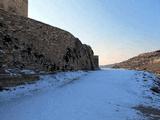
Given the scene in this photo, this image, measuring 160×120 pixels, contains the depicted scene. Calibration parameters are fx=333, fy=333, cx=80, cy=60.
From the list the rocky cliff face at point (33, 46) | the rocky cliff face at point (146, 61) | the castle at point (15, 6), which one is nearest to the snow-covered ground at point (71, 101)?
the rocky cliff face at point (33, 46)

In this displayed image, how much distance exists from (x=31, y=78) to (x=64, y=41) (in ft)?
25.9

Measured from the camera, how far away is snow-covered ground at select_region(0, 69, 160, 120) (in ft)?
35.9

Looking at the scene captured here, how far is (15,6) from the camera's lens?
27.7 metres

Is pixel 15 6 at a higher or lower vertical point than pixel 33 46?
higher

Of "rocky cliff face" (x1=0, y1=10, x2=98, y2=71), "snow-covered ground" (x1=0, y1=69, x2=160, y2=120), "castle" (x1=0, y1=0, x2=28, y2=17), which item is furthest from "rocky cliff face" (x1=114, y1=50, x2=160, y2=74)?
"snow-covered ground" (x1=0, y1=69, x2=160, y2=120)

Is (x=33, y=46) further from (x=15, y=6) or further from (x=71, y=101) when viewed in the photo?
(x=15, y=6)

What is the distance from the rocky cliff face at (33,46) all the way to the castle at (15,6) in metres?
5.63

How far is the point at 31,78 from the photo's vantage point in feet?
52.6

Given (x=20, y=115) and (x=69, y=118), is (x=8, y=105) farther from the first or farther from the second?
(x=69, y=118)

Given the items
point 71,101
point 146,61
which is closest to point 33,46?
point 71,101

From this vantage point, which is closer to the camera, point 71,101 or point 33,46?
point 71,101

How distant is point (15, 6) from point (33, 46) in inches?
400

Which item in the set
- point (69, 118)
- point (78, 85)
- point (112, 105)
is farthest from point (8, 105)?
point (78, 85)

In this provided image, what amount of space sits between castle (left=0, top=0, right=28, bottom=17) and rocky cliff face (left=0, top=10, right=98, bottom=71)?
18.5 ft
